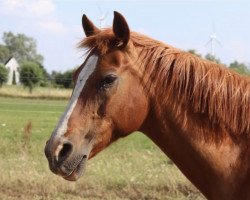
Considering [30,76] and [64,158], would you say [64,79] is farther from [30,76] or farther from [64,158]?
[64,158]

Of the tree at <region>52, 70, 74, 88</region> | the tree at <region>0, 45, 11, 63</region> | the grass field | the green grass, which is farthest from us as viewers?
the tree at <region>0, 45, 11, 63</region>

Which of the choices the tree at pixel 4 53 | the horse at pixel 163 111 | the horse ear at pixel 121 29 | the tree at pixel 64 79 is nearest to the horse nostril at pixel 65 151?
the horse at pixel 163 111

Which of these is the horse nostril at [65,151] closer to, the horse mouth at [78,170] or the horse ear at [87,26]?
the horse mouth at [78,170]

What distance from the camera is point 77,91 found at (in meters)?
3.15

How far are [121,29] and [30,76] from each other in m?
57.3

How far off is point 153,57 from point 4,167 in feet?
22.9

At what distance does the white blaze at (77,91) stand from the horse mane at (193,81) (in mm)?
115

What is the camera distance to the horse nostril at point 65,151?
300 centimetres

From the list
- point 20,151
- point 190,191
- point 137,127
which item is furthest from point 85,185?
point 137,127

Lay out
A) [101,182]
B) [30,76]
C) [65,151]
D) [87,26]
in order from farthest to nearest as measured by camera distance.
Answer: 1. [30,76]
2. [101,182]
3. [87,26]
4. [65,151]

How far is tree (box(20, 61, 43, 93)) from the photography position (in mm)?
56531

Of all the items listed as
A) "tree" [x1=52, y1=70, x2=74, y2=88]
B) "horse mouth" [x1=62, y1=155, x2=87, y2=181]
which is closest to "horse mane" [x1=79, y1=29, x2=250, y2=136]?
"horse mouth" [x1=62, y1=155, x2=87, y2=181]

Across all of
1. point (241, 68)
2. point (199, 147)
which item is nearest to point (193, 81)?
point (199, 147)

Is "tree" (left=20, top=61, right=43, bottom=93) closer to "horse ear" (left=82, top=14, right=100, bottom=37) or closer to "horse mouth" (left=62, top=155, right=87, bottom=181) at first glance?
"horse ear" (left=82, top=14, right=100, bottom=37)
